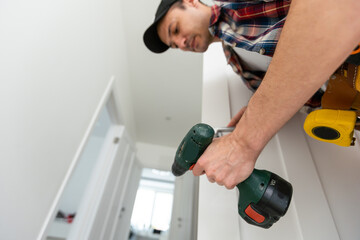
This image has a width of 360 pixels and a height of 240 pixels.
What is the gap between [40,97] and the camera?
901mm

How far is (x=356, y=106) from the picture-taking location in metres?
0.44

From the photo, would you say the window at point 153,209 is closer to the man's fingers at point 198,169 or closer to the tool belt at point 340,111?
the man's fingers at point 198,169

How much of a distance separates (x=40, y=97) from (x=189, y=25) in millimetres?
768

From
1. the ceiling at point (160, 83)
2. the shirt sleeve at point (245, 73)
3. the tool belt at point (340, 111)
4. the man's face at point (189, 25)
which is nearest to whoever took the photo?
the tool belt at point (340, 111)

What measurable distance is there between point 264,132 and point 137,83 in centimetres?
215

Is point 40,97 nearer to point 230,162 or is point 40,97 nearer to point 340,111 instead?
point 230,162

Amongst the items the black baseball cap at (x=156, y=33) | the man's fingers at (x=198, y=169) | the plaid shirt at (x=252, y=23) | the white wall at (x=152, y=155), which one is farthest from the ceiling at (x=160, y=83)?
the man's fingers at (x=198, y=169)

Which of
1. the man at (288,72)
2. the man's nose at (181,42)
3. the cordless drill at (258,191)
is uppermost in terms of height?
the man's nose at (181,42)

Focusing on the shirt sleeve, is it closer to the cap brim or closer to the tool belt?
the tool belt

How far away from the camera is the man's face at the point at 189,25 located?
0.91 meters

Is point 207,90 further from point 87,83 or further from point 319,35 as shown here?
point 87,83

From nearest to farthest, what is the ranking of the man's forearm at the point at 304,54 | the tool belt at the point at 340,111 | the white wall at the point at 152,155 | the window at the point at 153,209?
1. the man's forearm at the point at 304,54
2. the tool belt at the point at 340,111
3. the window at the point at 153,209
4. the white wall at the point at 152,155

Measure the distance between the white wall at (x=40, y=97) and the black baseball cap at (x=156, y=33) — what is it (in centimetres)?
45

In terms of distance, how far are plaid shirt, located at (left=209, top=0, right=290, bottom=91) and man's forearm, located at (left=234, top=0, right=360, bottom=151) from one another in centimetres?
19
